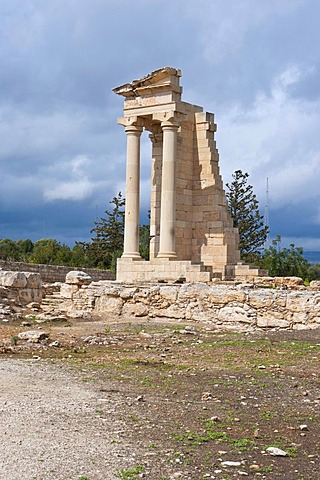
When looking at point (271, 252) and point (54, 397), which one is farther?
point (271, 252)

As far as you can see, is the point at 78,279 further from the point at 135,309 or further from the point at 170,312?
the point at 170,312

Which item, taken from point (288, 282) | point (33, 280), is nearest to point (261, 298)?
point (288, 282)

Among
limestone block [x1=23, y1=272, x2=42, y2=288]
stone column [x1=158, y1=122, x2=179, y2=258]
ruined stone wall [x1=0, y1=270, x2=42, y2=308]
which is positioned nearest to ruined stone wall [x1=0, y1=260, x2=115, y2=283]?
limestone block [x1=23, y1=272, x2=42, y2=288]

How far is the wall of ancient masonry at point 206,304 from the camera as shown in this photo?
50.9 feet

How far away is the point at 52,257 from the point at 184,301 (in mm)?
39342

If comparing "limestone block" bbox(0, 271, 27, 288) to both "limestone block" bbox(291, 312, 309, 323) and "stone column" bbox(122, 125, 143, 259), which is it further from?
"limestone block" bbox(291, 312, 309, 323)

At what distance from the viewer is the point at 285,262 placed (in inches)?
1567

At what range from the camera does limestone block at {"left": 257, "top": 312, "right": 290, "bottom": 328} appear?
614 inches

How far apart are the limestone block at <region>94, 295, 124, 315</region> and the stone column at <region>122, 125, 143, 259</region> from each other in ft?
15.7

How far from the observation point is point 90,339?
1344 centimetres

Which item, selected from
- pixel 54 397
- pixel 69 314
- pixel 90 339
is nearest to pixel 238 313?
pixel 90 339

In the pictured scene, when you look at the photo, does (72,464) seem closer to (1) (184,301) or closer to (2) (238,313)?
(2) (238,313)

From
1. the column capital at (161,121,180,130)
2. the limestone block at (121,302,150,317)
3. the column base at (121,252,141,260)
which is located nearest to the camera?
the limestone block at (121,302,150,317)

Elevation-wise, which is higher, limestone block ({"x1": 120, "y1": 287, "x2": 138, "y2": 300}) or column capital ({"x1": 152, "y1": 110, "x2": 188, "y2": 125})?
column capital ({"x1": 152, "y1": 110, "x2": 188, "y2": 125})
